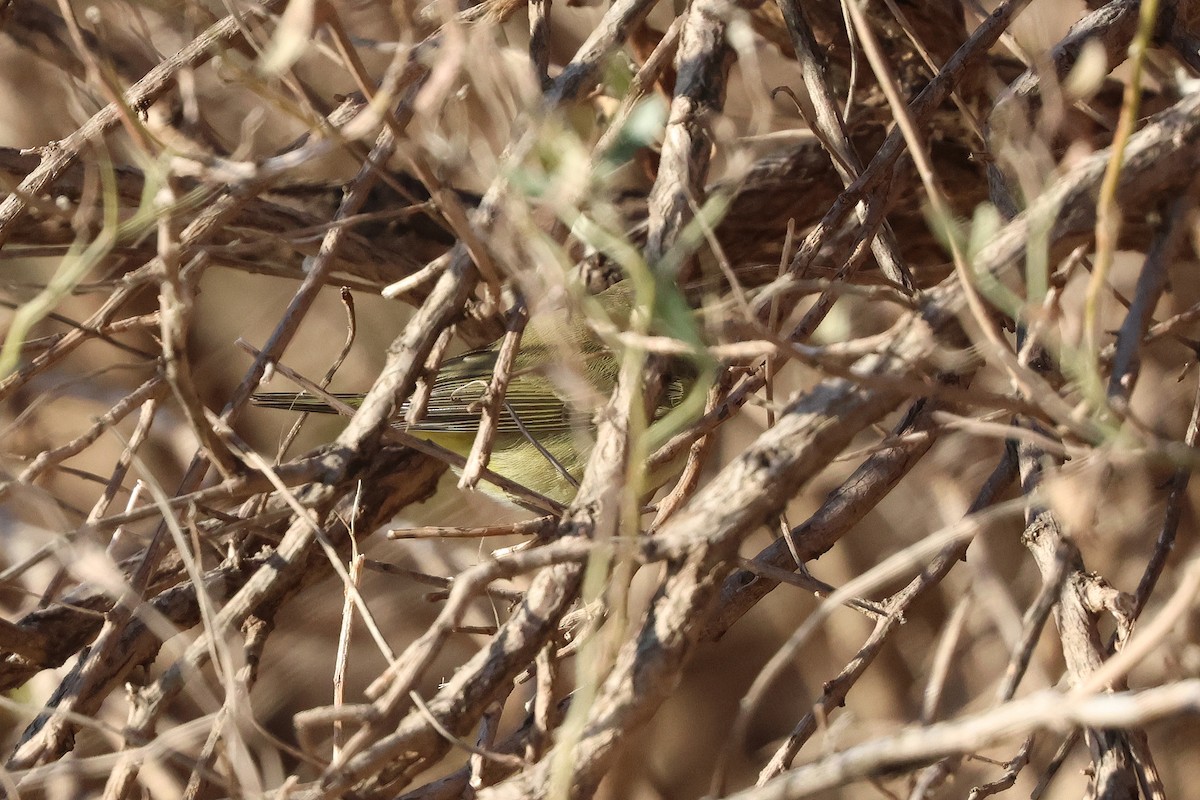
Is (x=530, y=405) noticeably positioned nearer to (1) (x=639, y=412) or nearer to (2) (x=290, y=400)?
(2) (x=290, y=400)

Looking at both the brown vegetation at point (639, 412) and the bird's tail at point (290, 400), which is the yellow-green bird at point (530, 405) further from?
the brown vegetation at point (639, 412)

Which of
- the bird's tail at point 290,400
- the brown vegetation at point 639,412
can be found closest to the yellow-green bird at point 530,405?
the bird's tail at point 290,400

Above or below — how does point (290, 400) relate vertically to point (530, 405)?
above

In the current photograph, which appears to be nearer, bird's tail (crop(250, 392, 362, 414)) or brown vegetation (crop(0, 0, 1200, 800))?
brown vegetation (crop(0, 0, 1200, 800))

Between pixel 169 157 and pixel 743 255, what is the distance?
5.90 feet

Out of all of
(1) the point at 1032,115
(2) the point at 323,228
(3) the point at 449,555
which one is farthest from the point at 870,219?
(3) the point at 449,555

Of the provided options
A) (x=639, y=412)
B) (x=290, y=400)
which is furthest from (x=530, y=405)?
(x=639, y=412)

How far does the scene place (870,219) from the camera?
71.8 inches

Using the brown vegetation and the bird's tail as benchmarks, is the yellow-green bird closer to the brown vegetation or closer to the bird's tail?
the bird's tail

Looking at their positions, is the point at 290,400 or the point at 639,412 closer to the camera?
the point at 639,412

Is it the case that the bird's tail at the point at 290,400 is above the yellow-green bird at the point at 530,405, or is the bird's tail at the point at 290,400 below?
above

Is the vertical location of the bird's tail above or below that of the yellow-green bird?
above

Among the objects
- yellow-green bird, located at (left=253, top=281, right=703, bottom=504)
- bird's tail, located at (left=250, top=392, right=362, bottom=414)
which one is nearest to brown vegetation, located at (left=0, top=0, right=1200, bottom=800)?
yellow-green bird, located at (left=253, top=281, right=703, bottom=504)

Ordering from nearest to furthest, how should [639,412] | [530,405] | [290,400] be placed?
[639,412] → [290,400] → [530,405]
